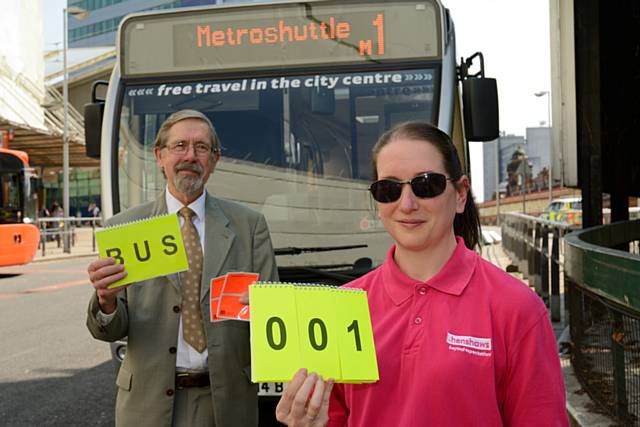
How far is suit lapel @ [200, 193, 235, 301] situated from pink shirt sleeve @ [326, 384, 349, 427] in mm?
1271

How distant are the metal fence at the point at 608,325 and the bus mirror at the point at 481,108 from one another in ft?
3.24

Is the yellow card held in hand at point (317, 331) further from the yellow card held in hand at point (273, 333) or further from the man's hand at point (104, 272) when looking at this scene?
Answer: the man's hand at point (104, 272)

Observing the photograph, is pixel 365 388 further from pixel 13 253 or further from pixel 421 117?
pixel 13 253

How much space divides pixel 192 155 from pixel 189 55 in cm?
296

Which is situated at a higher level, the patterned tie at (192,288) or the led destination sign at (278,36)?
the led destination sign at (278,36)

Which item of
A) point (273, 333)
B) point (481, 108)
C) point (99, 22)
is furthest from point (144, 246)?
point (99, 22)

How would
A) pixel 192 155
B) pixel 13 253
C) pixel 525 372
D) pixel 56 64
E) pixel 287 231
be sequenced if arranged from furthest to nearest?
pixel 56 64
pixel 13 253
pixel 287 231
pixel 192 155
pixel 525 372

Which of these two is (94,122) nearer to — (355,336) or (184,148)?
(184,148)

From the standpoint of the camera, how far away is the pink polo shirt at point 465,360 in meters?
1.69

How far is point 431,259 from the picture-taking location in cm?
185

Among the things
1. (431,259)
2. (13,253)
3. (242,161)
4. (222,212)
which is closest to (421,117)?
(242,161)

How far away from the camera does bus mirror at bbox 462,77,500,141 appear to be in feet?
18.4

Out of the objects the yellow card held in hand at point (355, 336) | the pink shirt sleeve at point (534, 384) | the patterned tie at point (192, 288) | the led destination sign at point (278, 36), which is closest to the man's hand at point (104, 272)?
the patterned tie at point (192, 288)

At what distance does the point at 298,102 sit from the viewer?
5668 mm
